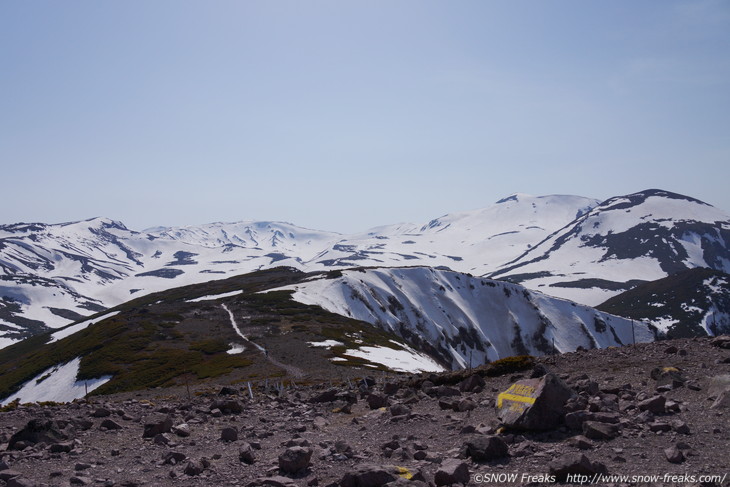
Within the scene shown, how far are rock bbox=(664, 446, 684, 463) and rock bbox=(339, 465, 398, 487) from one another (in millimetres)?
6327

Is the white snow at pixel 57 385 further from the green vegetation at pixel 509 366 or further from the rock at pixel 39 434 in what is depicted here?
the green vegetation at pixel 509 366

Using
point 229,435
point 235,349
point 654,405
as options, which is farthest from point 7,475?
point 235,349

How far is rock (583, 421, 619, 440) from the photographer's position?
1408cm

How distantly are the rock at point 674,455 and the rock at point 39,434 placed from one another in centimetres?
1964

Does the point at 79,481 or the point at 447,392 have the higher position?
the point at 79,481

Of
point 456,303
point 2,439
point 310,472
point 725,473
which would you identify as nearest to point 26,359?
point 456,303

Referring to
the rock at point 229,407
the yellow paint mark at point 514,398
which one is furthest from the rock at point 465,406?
the rock at point 229,407

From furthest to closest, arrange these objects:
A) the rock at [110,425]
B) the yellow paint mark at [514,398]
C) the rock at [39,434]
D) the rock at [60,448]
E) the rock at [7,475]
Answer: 1. the rock at [110,425]
2. the rock at [39,434]
3. the rock at [60,448]
4. the yellow paint mark at [514,398]
5. the rock at [7,475]

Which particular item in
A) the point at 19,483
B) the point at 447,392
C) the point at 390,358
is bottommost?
the point at 390,358

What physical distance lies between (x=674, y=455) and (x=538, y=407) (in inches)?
151

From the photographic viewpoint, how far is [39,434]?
19.6 m

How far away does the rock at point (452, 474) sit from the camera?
12469 mm

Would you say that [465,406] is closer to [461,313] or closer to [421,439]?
[421,439]

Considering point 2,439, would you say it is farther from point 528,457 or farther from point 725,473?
point 725,473
